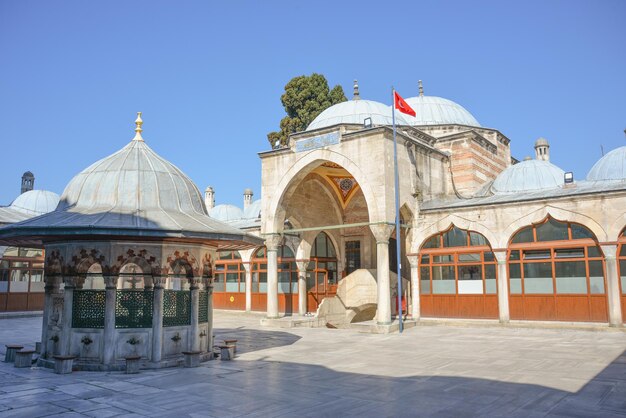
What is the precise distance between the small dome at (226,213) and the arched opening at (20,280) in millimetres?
14905

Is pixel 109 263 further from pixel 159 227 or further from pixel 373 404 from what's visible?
pixel 373 404

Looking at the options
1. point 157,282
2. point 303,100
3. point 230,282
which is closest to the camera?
point 157,282

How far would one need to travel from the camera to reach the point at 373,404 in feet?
21.4

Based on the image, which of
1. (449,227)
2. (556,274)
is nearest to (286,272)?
(449,227)

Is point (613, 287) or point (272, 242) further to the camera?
point (272, 242)

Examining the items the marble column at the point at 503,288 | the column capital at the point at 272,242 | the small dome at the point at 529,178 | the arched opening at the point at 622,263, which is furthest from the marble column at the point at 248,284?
the arched opening at the point at 622,263

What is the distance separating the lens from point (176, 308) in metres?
9.98

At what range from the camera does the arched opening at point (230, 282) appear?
968 inches

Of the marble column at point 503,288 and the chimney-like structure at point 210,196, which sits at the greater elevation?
the chimney-like structure at point 210,196

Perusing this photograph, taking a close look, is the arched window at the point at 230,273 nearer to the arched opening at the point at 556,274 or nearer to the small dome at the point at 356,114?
the small dome at the point at 356,114

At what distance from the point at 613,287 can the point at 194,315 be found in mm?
11782

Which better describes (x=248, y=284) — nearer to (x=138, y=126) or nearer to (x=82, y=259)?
(x=138, y=126)

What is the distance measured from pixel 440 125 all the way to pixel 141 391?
69.2 ft

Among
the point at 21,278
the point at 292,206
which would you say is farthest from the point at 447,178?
the point at 21,278
